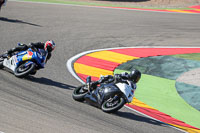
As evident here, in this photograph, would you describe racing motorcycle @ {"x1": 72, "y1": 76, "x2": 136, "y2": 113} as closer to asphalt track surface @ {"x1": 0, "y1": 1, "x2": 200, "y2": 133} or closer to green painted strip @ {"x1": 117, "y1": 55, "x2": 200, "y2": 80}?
asphalt track surface @ {"x1": 0, "y1": 1, "x2": 200, "y2": 133}

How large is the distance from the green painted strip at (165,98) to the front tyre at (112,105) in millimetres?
1841

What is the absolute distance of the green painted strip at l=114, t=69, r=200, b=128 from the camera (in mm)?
8852

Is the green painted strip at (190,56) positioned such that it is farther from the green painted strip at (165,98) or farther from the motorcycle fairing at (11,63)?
the motorcycle fairing at (11,63)

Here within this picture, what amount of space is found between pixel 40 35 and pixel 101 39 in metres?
2.59

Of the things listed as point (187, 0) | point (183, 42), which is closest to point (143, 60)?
point (183, 42)

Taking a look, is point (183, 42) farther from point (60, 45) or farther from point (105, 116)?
point (105, 116)

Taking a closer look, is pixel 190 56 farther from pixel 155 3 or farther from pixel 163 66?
pixel 155 3

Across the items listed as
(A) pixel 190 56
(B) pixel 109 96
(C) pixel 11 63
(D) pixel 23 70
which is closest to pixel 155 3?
(A) pixel 190 56

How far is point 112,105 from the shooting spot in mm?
7617

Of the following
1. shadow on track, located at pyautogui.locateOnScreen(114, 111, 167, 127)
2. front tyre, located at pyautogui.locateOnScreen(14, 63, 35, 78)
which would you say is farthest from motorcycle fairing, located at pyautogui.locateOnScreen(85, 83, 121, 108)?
front tyre, located at pyautogui.locateOnScreen(14, 63, 35, 78)

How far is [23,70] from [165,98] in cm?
383

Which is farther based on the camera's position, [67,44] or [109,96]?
[67,44]

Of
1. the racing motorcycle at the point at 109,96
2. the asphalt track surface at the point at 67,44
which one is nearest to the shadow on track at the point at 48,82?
the asphalt track surface at the point at 67,44

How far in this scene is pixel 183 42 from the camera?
1658 cm
